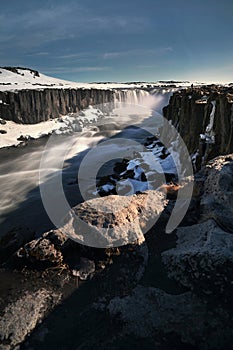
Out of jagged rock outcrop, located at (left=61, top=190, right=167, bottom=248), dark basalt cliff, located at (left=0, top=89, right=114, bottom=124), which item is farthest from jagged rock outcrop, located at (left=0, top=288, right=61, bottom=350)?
dark basalt cliff, located at (left=0, top=89, right=114, bottom=124)

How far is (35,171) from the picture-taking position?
68.7 ft

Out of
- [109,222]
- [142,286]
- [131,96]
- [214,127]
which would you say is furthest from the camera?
[131,96]

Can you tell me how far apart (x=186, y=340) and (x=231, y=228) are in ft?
10.6

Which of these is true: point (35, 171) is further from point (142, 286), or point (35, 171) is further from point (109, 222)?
point (142, 286)

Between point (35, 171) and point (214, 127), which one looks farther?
point (35, 171)

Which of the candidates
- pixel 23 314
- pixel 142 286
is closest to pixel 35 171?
pixel 23 314

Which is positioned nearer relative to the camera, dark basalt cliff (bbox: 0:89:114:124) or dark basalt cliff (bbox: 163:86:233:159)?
dark basalt cliff (bbox: 163:86:233:159)

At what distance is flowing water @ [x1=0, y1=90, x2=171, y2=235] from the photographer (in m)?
12.5

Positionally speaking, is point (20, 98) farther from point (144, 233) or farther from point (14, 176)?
point (144, 233)

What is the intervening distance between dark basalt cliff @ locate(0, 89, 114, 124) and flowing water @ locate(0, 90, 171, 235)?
5.99 m

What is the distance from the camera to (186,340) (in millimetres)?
4543

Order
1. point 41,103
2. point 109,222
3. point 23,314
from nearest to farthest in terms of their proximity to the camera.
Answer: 1. point 23,314
2. point 109,222
3. point 41,103

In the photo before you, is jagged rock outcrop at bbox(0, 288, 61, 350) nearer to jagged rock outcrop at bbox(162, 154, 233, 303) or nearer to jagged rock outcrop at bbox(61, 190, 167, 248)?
jagged rock outcrop at bbox(61, 190, 167, 248)

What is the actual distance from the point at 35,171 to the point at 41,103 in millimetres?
22233
